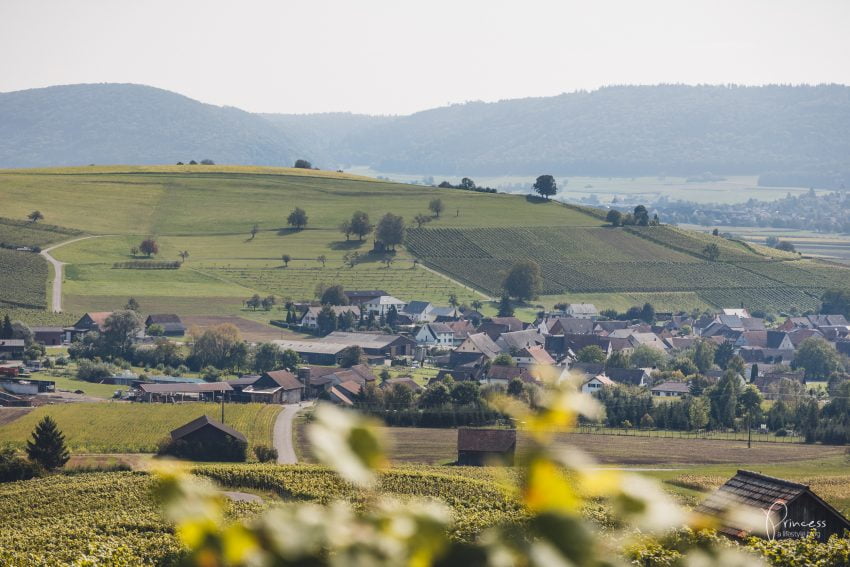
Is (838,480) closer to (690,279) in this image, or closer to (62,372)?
(62,372)

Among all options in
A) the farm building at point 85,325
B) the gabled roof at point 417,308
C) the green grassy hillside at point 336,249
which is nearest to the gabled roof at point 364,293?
the green grassy hillside at point 336,249

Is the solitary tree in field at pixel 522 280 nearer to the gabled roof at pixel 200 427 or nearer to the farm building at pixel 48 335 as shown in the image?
the farm building at pixel 48 335

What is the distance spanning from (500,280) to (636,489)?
4059 inches

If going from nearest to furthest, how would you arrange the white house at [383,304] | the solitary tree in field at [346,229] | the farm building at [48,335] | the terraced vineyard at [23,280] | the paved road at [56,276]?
the farm building at [48,335], the terraced vineyard at [23,280], the paved road at [56,276], the white house at [383,304], the solitary tree in field at [346,229]

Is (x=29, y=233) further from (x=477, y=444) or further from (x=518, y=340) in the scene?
(x=477, y=444)

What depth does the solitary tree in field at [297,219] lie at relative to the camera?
116 m

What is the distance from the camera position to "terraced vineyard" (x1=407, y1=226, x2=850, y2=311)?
349 ft

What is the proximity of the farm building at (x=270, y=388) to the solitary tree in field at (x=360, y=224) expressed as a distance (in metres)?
43.7

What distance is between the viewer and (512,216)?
12244 centimetres

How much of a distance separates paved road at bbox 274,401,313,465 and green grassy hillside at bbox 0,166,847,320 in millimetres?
27168

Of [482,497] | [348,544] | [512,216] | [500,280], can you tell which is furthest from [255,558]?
[512,216]

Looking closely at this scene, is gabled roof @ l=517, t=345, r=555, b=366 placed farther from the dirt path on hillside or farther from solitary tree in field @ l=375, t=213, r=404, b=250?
the dirt path on hillside

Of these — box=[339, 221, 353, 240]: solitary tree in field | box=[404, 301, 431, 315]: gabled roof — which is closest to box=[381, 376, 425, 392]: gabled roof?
box=[404, 301, 431, 315]: gabled roof

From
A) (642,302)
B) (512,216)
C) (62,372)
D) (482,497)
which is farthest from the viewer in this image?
(512,216)
